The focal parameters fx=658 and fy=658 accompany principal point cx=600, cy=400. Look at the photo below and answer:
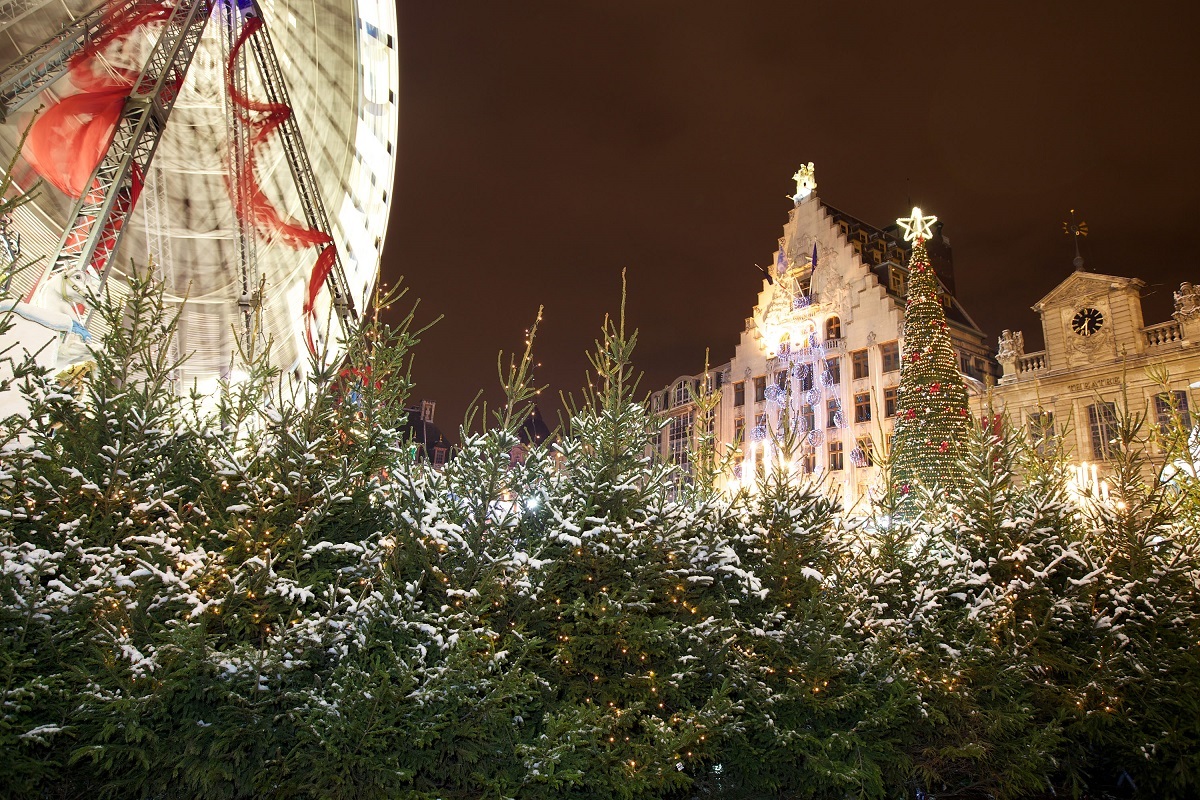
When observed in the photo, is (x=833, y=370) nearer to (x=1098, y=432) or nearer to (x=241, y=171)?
(x=1098, y=432)

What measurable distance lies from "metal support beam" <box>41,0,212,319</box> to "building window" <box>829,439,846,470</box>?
131 feet

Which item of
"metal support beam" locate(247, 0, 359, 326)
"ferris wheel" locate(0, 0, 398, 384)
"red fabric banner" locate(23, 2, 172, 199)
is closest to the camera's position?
"ferris wheel" locate(0, 0, 398, 384)

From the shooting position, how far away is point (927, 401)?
19969mm

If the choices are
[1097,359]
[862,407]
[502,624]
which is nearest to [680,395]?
[862,407]

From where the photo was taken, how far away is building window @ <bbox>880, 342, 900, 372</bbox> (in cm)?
4197

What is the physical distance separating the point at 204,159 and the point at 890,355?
3861cm

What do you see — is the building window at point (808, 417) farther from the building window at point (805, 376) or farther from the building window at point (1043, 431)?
the building window at point (1043, 431)

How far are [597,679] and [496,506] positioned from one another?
1713 millimetres

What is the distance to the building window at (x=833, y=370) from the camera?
148 feet

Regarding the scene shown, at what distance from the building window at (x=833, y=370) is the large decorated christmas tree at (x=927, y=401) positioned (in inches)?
935

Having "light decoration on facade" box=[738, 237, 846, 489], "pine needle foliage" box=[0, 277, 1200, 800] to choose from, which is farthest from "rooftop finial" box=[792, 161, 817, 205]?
"pine needle foliage" box=[0, 277, 1200, 800]

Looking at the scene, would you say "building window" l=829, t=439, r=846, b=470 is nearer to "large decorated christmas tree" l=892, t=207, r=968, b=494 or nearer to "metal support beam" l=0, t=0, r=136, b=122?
"large decorated christmas tree" l=892, t=207, r=968, b=494

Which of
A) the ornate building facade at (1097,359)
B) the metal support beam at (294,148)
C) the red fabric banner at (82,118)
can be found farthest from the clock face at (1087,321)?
the red fabric banner at (82,118)

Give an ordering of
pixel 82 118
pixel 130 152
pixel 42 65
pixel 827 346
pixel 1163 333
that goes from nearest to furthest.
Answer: pixel 42 65 → pixel 130 152 → pixel 82 118 → pixel 1163 333 → pixel 827 346
